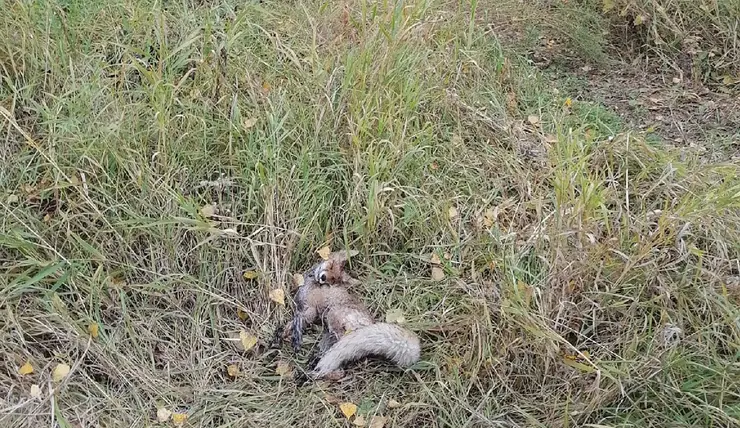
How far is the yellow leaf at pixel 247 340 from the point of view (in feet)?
7.26

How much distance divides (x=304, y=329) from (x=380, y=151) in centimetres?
75

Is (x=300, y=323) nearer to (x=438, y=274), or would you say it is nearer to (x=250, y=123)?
(x=438, y=274)

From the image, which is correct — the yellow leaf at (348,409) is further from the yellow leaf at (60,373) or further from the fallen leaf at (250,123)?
Answer: the fallen leaf at (250,123)

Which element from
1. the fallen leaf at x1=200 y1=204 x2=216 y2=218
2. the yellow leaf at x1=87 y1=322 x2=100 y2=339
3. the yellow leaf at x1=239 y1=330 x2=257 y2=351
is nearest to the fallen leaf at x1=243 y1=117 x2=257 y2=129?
the fallen leaf at x1=200 y1=204 x2=216 y2=218

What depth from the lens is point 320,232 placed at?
243cm

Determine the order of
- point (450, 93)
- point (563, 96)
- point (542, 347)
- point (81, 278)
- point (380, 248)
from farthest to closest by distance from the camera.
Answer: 1. point (563, 96)
2. point (450, 93)
3. point (380, 248)
4. point (81, 278)
5. point (542, 347)

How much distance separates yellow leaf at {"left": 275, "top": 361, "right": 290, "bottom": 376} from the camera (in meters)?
2.17

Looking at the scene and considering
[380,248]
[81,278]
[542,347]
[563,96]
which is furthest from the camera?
[563,96]

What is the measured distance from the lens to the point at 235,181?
2.48 metres

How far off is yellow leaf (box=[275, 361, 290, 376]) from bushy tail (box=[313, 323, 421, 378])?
10cm

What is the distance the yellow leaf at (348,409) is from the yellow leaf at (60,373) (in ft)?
2.79

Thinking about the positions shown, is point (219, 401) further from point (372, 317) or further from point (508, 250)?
point (508, 250)

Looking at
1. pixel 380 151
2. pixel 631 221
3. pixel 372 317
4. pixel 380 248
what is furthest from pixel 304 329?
pixel 631 221

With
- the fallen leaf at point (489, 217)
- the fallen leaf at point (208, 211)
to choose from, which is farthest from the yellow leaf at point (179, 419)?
the fallen leaf at point (489, 217)
